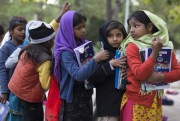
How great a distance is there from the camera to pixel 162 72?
10.0ft

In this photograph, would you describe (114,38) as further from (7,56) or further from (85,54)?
(7,56)

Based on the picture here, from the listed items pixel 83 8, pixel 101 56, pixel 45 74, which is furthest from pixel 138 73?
pixel 83 8

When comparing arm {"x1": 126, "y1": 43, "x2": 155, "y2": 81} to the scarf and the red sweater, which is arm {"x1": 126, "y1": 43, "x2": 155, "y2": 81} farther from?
the scarf

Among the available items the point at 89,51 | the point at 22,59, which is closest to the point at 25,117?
the point at 22,59

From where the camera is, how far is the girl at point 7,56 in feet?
12.7

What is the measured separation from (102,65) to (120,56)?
18 centimetres

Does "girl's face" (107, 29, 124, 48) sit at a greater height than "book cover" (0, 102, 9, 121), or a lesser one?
greater

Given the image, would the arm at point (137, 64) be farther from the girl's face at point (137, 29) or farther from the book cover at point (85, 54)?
the book cover at point (85, 54)

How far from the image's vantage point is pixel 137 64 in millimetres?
2943

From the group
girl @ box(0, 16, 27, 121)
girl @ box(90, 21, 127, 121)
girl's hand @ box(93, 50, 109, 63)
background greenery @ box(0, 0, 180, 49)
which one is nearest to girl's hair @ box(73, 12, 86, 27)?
girl @ box(90, 21, 127, 121)

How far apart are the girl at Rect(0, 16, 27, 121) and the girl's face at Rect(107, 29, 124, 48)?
4.05ft

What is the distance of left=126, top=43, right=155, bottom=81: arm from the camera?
288 cm

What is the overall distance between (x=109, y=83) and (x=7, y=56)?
1435mm

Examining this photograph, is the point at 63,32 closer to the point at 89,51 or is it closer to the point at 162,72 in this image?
the point at 89,51
